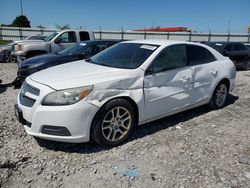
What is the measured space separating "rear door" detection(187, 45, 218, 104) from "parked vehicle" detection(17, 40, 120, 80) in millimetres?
3484

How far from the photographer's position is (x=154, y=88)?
3689 mm

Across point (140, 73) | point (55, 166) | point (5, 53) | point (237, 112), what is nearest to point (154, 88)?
point (140, 73)

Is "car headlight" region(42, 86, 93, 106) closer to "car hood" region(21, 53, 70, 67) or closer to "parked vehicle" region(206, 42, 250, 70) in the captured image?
"car hood" region(21, 53, 70, 67)

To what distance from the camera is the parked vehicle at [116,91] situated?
3033mm

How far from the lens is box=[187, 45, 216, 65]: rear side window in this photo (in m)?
4.40

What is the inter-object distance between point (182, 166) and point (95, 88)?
4.90 ft

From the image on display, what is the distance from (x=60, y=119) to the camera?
2.99 m

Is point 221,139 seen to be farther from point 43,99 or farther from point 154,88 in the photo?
point 43,99

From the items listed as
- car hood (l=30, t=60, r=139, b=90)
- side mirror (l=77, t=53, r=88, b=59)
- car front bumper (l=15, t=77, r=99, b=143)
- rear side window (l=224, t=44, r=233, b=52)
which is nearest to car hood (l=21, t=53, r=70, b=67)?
side mirror (l=77, t=53, r=88, b=59)

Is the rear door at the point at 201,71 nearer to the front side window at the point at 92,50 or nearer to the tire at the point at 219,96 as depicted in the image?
the tire at the point at 219,96

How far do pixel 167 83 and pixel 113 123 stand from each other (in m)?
1.14

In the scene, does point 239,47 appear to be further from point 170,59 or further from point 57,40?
point 170,59

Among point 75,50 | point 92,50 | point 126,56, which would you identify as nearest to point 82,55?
point 75,50

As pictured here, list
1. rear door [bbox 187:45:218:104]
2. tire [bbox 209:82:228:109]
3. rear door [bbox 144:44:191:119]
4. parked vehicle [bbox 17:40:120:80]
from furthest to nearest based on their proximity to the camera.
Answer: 1. parked vehicle [bbox 17:40:120:80]
2. tire [bbox 209:82:228:109]
3. rear door [bbox 187:45:218:104]
4. rear door [bbox 144:44:191:119]
